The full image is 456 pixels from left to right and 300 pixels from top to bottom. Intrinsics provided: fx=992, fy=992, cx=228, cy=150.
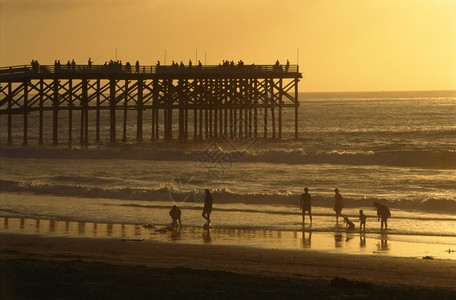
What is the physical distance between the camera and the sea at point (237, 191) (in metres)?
23.8

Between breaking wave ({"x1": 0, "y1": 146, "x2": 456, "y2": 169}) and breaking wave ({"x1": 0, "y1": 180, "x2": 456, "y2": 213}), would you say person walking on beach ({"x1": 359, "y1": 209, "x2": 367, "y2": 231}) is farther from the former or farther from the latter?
breaking wave ({"x1": 0, "y1": 146, "x2": 456, "y2": 169})

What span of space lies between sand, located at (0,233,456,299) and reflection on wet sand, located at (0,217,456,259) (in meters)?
0.84

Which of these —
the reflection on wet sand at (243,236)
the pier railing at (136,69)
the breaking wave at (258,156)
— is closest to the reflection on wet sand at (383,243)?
the reflection on wet sand at (243,236)

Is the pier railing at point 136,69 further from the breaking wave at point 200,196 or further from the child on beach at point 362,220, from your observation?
the child on beach at point 362,220

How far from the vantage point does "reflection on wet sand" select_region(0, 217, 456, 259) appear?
2141cm

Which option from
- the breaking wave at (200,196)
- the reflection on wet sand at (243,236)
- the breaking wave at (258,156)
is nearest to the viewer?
the reflection on wet sand at (243,236)

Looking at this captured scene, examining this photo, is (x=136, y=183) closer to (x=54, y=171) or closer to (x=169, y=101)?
(x=54, y=171)

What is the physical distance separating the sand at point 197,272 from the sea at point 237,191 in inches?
56.1

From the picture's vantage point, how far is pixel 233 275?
651 inches

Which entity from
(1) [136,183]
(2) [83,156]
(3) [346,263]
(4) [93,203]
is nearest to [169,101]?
(2) [83,156]

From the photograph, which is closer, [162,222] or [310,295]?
[310,295]

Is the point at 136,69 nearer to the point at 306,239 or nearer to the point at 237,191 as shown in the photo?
the point at 237,191

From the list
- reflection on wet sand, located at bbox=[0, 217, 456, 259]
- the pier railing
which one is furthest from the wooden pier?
reflection on wet sand, located at bbox=[0, 217, 456, 259]

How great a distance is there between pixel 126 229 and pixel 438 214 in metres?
9.85
